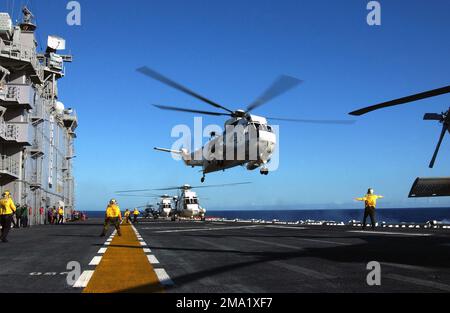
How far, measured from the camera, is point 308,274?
806cm

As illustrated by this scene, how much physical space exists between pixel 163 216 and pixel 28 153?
111 ft

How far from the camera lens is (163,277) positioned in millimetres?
7723

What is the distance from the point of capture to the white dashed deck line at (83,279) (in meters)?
6.97

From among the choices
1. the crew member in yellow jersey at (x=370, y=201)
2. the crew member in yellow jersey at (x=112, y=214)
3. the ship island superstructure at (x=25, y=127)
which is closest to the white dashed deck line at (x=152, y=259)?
the crew member in yellow jersey at (x=112, y=214)

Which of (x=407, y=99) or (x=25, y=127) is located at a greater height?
(x=25, y=127)

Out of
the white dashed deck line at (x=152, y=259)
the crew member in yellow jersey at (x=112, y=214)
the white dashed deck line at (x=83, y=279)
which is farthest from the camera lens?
the crew member in yellow jersey at (x=112, y=214)

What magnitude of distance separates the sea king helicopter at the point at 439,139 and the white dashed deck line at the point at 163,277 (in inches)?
172

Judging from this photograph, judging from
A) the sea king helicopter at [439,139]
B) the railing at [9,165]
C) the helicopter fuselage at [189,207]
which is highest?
the railing at [9,165]

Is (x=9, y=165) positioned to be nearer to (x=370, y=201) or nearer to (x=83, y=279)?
(x=370, y=201)

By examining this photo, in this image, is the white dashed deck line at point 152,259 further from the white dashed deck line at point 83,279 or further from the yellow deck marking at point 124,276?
the white dashed deck line at point 83,279

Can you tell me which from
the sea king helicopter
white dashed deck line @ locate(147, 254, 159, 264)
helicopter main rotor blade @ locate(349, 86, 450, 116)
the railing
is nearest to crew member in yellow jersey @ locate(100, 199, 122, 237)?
white dashed deck line @ locate(147, 254, 159, 264)

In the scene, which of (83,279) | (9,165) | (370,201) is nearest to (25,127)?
(9,165)

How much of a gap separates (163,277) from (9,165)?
38.9 metres

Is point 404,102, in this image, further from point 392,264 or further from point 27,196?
point 27,196
